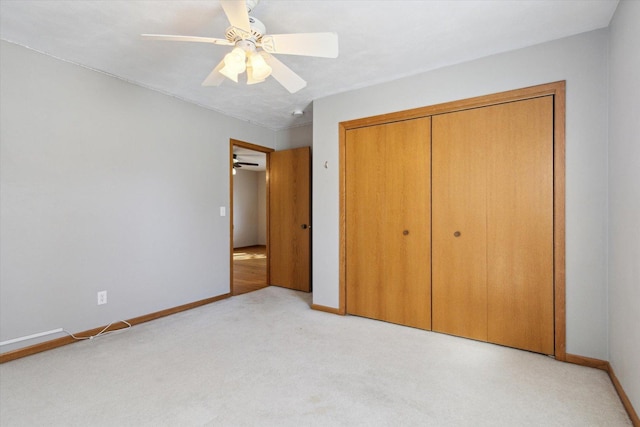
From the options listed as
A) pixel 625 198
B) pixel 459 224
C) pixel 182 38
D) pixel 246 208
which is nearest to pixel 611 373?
pixel 625 198

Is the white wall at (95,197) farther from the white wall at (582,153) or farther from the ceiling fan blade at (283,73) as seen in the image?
the white wall at (582,153)

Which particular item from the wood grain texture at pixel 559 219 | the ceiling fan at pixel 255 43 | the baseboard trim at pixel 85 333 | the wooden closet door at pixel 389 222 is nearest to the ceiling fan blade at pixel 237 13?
the ceiling fan at pixel 255 43

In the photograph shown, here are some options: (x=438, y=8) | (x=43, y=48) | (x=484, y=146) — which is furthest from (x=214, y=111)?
(x=484, y=146)

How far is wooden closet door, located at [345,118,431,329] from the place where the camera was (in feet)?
8.92

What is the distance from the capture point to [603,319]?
80.3 inches

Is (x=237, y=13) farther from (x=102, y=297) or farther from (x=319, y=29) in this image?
(x=102, y=297)

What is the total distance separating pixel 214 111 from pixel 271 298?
2.44m

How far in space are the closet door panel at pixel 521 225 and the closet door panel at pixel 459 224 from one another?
7 centimetres

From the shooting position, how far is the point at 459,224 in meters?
2.55

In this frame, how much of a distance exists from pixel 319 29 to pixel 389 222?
1729 mm

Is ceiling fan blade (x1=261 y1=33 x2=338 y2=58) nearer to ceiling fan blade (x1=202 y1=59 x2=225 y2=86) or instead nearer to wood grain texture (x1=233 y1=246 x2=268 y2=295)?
ceiling fan blade (x1=202 y1=59 x2=225 y2=86)

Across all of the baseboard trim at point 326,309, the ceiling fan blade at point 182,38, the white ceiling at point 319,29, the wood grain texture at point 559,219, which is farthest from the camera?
the baseboard trim at point 326,309

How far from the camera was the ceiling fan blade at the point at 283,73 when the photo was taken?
1840 mm

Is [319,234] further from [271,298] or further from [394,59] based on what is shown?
[394,59]
